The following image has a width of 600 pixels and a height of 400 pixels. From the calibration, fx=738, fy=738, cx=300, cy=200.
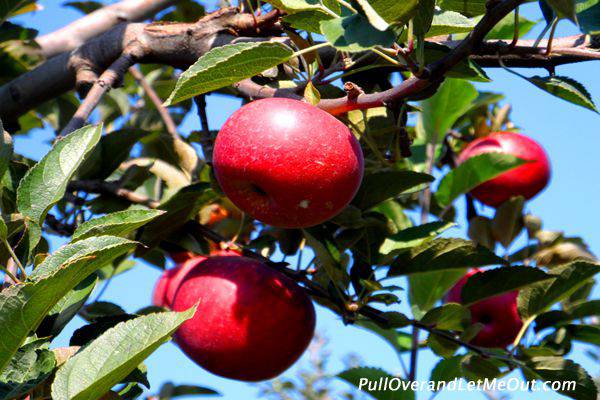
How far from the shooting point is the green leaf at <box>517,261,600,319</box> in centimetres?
153

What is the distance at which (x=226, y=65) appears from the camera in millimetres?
1011

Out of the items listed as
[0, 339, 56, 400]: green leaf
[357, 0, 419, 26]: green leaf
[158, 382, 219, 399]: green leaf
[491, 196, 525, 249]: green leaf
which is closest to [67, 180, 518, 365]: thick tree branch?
[158, 382, 219, 399]: green leaf

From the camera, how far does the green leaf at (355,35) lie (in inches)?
35.3

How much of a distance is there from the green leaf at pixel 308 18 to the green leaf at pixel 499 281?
0.73m

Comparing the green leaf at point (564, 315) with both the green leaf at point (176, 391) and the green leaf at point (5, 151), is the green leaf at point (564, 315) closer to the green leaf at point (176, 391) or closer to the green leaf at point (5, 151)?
the green leaf at point (176, 391)

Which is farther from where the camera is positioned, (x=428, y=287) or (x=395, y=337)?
(x=395, y=337)

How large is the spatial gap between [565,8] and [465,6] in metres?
0.31

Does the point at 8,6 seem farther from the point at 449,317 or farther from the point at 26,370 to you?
the point at 449,317

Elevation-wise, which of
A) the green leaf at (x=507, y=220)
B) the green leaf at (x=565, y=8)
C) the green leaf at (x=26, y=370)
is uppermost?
the green leaf at (x=565, y=8)

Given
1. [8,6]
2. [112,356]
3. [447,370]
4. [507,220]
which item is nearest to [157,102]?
[8,6]

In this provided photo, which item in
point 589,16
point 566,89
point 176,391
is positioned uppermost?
point 589,16

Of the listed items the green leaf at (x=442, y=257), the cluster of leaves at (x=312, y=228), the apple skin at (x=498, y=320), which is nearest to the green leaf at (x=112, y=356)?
the cluster of leaves at (x=312, y=228)

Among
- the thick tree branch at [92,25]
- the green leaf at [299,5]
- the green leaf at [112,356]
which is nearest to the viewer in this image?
the green leaf at [112,356]

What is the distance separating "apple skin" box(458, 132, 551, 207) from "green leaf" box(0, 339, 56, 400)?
1712mm
